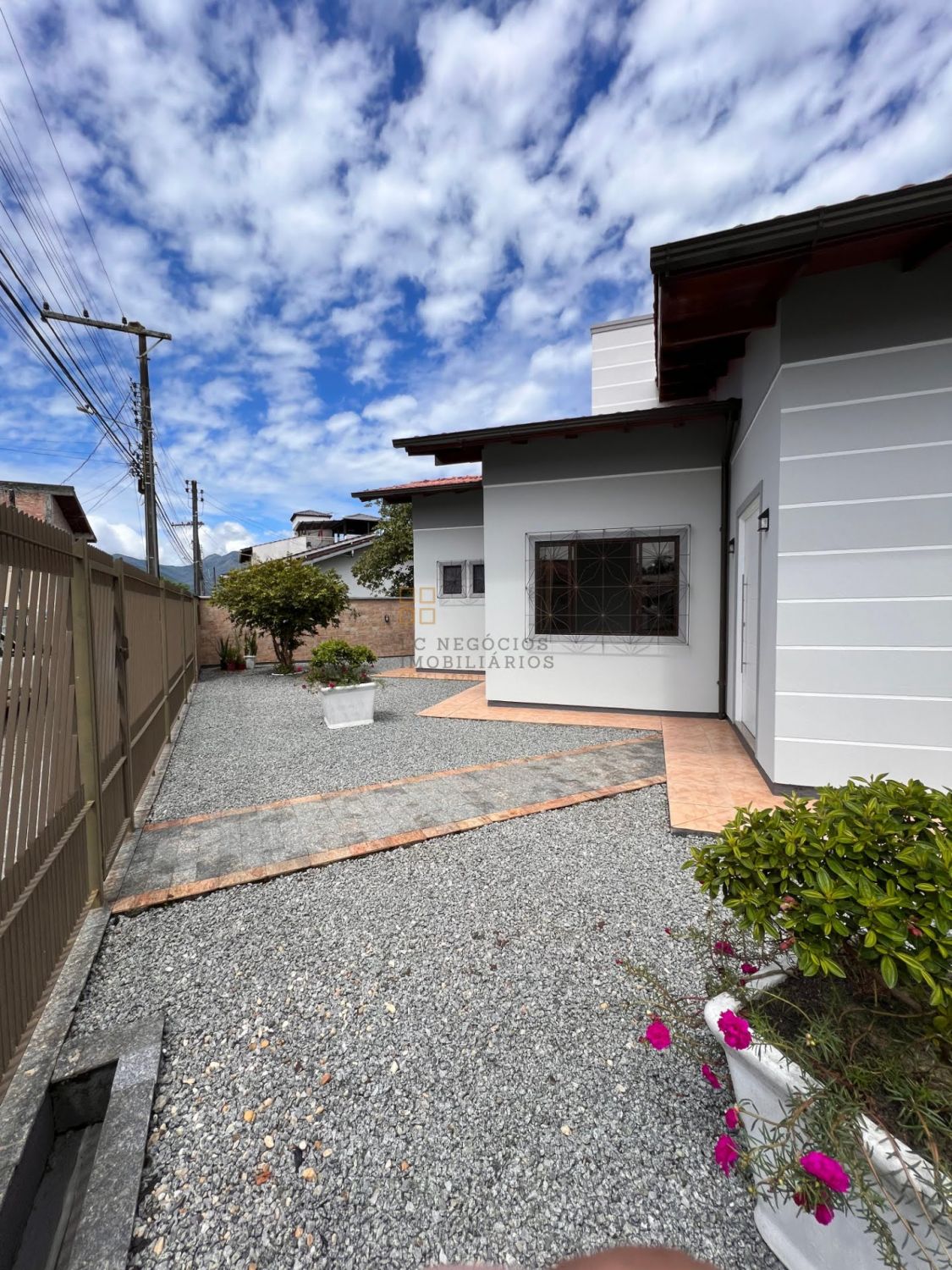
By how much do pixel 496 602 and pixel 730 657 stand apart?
3119mm

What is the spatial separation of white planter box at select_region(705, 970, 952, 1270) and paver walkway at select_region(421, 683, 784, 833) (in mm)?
1647

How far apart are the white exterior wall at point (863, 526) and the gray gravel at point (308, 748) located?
2670 millimetres

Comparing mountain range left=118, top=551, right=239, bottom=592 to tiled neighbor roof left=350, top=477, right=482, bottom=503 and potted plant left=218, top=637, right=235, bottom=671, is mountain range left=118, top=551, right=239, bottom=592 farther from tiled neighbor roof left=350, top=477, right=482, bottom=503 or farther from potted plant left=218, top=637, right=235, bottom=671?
tiled neighbor roof left=350, top=477, right=482, bottom=503

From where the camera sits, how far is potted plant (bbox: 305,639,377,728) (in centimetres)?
719

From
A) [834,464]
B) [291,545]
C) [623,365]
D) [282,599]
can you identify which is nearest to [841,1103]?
[834,464]

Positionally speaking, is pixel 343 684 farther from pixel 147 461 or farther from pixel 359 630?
pixel 147 461

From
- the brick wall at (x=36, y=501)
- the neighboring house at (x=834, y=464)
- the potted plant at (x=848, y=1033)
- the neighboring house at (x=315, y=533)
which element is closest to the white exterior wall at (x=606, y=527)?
the neighboring house at (x=834, y=464)

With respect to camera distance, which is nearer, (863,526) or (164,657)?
(863,526)

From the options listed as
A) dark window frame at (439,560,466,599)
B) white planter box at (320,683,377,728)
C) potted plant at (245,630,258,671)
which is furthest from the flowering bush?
potted plant at (245,630,258,671)

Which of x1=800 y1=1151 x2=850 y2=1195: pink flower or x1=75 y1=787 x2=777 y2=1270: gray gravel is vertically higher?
x1=800 y1=1151 x2=850 y2=1195: pink flower

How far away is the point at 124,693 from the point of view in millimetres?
3957

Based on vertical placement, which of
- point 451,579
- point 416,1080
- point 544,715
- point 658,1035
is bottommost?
point 416,1080

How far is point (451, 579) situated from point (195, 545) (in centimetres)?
1993

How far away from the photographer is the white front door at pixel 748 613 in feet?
17.0
